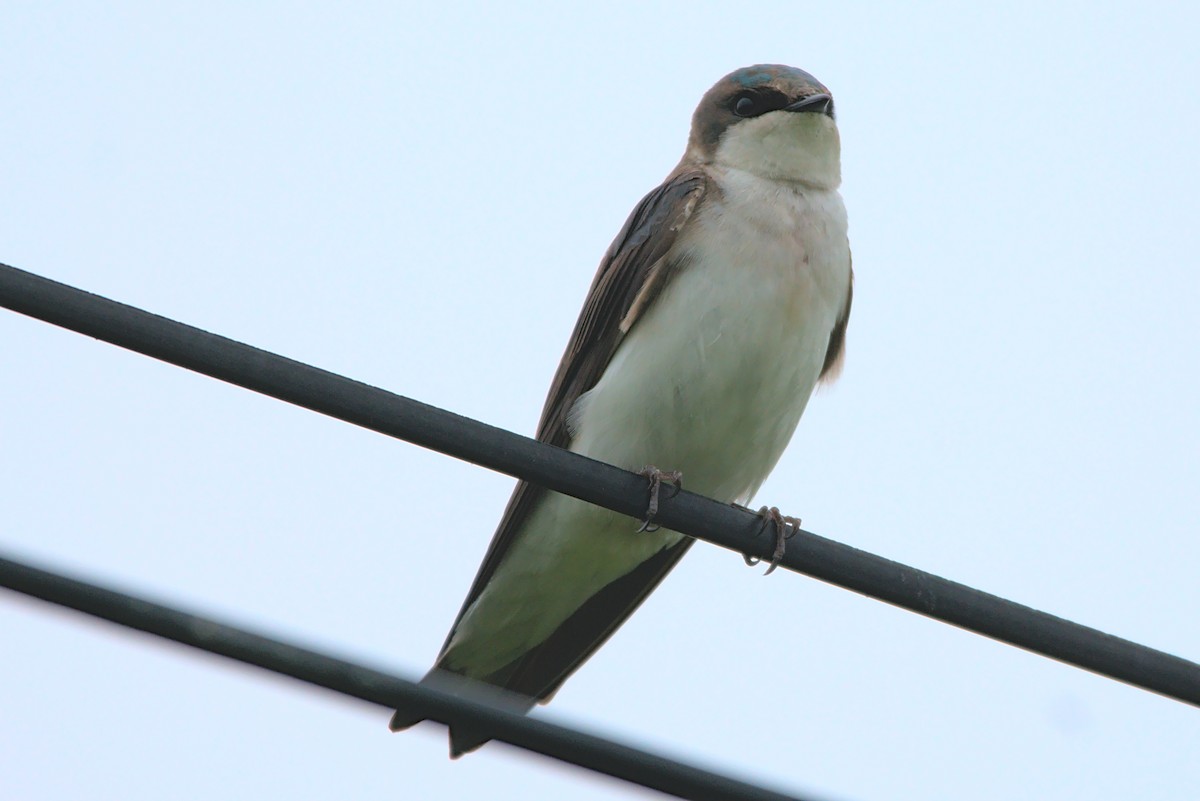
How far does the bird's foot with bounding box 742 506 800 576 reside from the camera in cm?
336

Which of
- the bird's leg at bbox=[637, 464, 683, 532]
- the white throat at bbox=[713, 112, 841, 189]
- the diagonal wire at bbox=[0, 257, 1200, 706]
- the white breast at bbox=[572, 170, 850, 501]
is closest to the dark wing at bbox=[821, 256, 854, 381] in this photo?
the white breast at bbox=[572, 170, 850, 501]

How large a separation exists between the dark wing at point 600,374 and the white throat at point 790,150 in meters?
0.26

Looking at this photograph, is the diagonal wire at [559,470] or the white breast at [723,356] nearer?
the diagonal wire at [559,470]

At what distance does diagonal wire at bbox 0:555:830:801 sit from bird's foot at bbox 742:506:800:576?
65 cm

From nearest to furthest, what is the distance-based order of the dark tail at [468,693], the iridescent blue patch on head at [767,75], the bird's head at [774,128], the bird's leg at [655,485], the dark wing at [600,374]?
the bird's leg at [655,485] < the dark tail at [468,693] < the dark wing at [600,374] < the bird's head at [774,128] < the iridescent blue patch on head at [767,75]

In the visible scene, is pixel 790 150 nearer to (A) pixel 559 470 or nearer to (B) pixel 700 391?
(B) pixel 700 391

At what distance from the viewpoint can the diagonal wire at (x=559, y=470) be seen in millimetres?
2684

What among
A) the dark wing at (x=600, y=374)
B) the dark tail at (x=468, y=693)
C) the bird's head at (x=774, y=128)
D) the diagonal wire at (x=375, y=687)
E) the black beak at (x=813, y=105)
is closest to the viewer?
the diagonal wire at (x=375, y=687)

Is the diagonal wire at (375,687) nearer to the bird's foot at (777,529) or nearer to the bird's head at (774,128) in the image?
the bird's foot at (777,529)

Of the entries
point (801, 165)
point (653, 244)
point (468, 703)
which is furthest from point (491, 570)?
point (468, 703)

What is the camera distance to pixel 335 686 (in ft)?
8.54

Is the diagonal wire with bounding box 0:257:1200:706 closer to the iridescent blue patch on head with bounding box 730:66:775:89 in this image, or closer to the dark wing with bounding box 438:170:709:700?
the dark wing with bounding box 438:170:709:700

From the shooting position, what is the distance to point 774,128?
606 cm

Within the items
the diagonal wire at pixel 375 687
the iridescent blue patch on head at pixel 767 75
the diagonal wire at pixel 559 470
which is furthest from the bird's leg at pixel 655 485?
the iridescent blue patch on head at pixel 767 75
